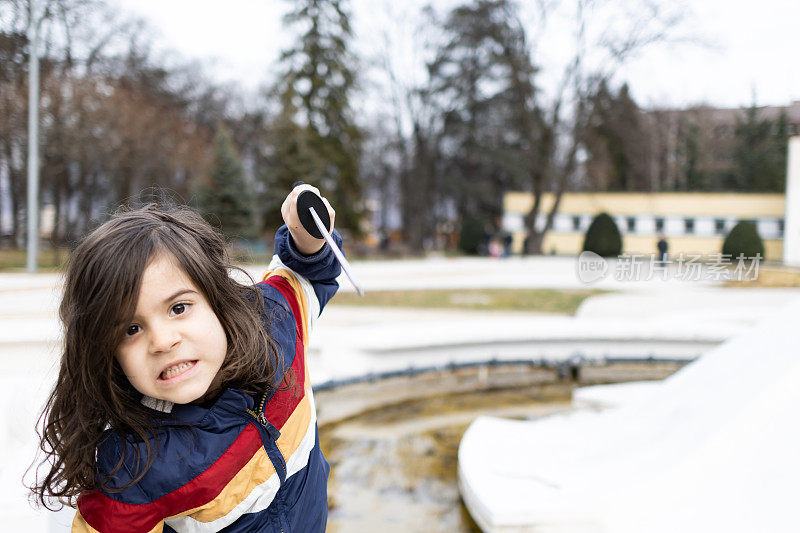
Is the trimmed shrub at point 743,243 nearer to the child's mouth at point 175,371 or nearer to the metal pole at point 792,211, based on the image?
the metal pole at point 792,211

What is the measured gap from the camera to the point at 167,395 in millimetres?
1135

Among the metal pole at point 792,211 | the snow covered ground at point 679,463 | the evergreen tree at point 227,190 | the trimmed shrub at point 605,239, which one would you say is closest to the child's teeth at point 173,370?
the snow covered ground at point 679,463

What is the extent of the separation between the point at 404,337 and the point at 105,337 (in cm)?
407

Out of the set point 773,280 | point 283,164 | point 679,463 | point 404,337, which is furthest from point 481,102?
point 679,463

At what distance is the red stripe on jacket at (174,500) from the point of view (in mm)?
1067

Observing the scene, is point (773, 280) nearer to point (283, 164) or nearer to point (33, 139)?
point (283, 164)

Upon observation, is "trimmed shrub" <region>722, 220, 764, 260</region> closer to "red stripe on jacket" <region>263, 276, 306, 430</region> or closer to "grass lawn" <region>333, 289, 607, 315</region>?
"grass lawn" <region>333, 289, 607, 315</region>

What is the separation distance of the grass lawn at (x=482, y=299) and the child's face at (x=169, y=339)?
982 cm

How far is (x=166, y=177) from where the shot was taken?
26.4 m

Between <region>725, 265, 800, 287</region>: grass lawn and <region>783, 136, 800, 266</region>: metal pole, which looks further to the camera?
<region>783, 136, 800, 266</region>: metal pole

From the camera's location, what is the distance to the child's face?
1.11 metres

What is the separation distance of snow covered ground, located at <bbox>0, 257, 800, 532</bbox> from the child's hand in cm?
51

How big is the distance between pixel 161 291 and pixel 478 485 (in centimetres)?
191
